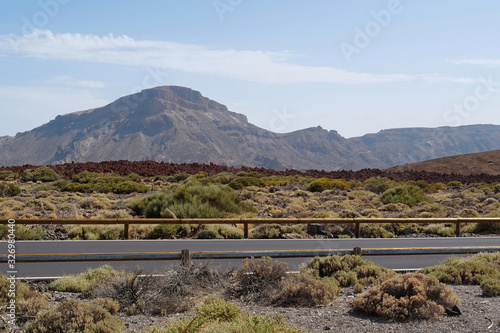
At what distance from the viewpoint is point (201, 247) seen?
15.2 meters

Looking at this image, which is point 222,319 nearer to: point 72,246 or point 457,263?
point 457,263

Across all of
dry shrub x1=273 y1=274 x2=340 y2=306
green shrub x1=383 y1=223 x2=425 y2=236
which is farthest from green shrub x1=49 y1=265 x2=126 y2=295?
green shrub x1=383 y1=223 x2=425 y2=236

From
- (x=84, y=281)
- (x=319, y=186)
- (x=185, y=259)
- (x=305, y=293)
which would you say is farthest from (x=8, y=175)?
(x=305, y=293)

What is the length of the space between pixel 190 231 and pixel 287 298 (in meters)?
10.0

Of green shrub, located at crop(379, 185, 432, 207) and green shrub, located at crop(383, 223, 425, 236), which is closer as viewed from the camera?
green shrub, located at crop(383, 223, 425, 236)

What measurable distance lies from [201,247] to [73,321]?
28.3ft

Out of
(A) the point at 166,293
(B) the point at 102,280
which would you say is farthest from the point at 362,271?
(B) the point at 102,280

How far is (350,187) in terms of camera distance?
44.1 meters

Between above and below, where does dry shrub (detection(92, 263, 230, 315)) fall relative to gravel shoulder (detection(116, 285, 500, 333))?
above

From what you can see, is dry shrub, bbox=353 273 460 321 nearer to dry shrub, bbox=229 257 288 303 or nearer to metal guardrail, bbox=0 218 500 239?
dry shrub, bbox=229 257 288 303

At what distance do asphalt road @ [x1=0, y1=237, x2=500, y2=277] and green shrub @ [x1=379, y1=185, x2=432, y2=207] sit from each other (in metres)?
12.2

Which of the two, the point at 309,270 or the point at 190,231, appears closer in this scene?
the point at 309,270

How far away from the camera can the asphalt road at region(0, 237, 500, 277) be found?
1166 centimetres

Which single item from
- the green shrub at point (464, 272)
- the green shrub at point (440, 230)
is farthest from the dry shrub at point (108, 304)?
the green shrub at point (440, 230)
